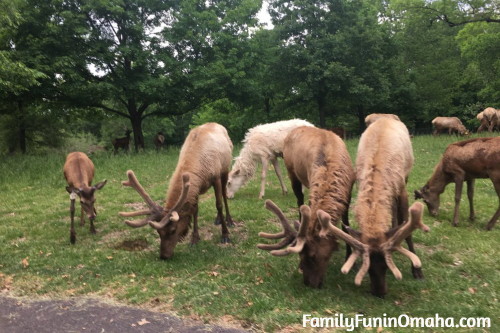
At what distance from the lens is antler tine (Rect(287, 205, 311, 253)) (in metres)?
3.61

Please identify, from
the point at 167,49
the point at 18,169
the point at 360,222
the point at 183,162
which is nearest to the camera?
the point at 360,222

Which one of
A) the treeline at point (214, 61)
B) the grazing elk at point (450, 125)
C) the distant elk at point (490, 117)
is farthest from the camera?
the grazing elk at point (450, 125)

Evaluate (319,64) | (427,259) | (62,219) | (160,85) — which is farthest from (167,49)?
(427,259)

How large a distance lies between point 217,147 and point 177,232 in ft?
6.26

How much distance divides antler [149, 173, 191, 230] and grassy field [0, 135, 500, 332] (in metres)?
0.73

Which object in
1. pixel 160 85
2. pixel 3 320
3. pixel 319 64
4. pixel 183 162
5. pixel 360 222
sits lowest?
pixel 3 320

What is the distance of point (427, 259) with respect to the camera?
Answer: 5.02 m

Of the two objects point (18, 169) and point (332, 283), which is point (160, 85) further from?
point (332, 283)

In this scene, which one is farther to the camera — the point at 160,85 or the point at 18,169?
the point at 160,85

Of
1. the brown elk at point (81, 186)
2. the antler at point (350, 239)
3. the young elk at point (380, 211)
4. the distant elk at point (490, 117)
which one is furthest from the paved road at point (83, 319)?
the distant elk at point (490, 117)

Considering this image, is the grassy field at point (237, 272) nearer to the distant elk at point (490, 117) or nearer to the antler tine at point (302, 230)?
the antler tine at point (302, 230)

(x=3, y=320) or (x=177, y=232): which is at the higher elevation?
(x=177, y=232)

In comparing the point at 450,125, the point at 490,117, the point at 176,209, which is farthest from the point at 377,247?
the point at 450,125

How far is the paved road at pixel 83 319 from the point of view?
359 cm
